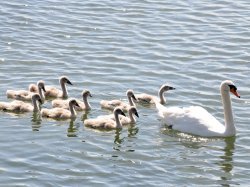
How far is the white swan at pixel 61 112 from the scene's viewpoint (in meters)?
20.1

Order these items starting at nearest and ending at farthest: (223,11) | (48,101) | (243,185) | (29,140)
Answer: (243,185), (29,140), (48,101), (223,11)

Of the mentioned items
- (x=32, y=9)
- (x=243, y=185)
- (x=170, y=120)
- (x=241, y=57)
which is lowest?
(x=243, y=185)

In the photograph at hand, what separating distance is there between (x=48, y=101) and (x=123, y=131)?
2.66m

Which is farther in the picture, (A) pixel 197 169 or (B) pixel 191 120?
(B) pixel 191 120

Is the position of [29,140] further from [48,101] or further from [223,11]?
[223,11]

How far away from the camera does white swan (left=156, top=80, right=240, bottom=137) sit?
770 inches

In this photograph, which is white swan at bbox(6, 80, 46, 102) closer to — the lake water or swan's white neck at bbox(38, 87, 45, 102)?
swan's white neck at bbox(38, 87, 45, 102)

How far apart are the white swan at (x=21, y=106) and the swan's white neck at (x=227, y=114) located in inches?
155

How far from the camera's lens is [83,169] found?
17.3 m

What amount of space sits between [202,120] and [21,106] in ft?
12.5

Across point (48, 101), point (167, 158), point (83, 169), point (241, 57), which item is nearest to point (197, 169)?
point (167, 158)

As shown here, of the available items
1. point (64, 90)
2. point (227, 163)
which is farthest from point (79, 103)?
point (227, 163)

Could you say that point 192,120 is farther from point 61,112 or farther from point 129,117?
point 61,112

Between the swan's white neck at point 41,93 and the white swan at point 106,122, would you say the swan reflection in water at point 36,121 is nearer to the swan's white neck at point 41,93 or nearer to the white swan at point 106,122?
the swan's white neck at point 41,93
